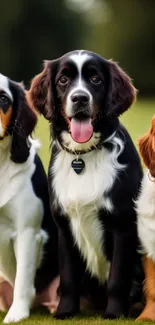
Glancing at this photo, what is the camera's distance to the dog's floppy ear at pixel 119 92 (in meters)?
5.33

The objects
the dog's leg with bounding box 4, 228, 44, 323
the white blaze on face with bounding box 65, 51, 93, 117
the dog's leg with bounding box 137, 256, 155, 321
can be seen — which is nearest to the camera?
the white blaze on face with bounding box 65, 51, 93, 117

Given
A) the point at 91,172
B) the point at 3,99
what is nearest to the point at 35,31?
the point at 3,99

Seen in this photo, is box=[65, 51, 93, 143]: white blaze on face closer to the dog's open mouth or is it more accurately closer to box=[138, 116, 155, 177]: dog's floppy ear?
the dog's open mouth

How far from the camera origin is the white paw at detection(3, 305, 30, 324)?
5.33 m

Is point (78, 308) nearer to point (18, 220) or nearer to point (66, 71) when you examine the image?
point (18, 220)

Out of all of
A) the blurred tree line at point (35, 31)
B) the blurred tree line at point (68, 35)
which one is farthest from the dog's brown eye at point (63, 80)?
the blurred tree line at point (35, 31)

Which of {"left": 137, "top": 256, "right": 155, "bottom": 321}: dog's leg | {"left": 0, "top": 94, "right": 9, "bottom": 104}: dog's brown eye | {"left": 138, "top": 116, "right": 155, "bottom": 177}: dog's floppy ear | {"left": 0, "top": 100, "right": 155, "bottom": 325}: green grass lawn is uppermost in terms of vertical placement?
{"left": 0, "top": 94, "right": 9, "bottom": 104}: dog's brown eye

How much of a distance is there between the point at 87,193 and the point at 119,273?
629 mm

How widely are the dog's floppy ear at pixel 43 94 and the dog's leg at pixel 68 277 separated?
3.01ft

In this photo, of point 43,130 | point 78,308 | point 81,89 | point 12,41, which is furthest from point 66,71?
point 12,41

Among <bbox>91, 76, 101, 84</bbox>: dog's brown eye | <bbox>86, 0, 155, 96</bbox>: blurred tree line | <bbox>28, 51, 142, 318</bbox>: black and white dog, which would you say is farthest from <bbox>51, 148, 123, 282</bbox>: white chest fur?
<bbox>86, 0, 155, 96</bbox>: blurred tree line

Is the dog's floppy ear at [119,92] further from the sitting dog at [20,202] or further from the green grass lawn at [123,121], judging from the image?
the green grass lawn at [123,121]

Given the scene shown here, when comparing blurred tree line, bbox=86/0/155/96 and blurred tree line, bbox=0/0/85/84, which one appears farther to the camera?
blurred tree line, bbox=0/0/85/84

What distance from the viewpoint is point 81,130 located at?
17.1 ft
